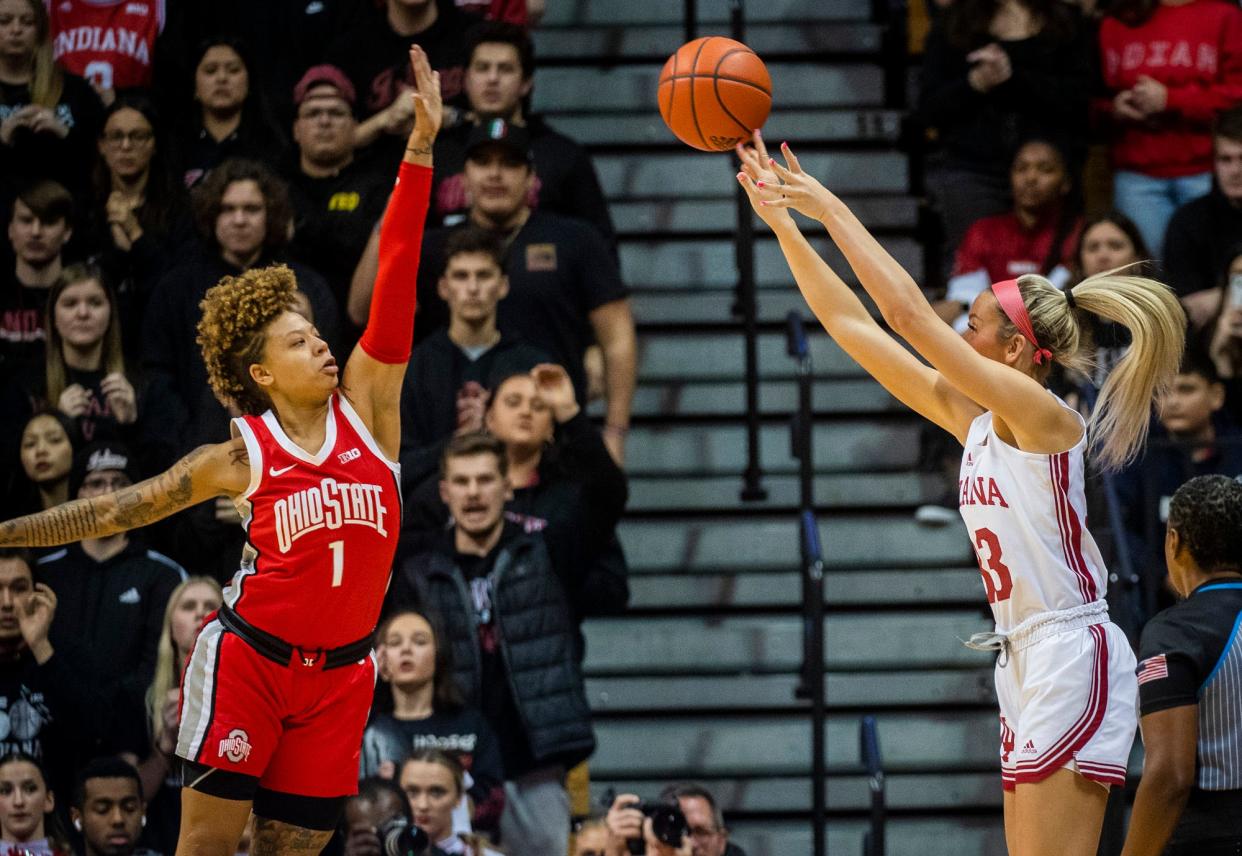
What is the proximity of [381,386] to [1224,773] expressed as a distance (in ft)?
8.20

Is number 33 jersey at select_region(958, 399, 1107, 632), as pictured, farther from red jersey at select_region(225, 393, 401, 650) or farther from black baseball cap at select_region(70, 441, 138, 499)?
black baseball cap at select_region(70, 441, 138, 499)

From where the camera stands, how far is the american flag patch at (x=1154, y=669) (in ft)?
15.6

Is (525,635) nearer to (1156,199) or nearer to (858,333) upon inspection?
(858,333)

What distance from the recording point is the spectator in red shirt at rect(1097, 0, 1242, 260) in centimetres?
908

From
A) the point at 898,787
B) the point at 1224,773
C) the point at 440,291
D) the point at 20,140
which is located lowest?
the point at 898,787

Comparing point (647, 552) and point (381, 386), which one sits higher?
point (381, 386)

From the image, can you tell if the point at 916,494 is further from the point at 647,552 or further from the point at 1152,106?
the point at 1152,106

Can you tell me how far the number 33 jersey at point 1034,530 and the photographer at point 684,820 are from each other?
196cm

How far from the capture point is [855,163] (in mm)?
9953

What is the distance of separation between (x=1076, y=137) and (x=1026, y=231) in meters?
0.80

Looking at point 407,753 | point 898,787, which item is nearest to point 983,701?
point 898,787

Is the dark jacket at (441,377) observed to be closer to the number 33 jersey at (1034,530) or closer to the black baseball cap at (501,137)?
the black baseball cap at (501,137)

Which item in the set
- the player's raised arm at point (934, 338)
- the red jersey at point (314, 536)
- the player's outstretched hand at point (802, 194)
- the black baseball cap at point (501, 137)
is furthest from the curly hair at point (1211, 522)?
the black baseball cap at point (501, 137)

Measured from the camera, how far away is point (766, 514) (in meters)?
8.93
